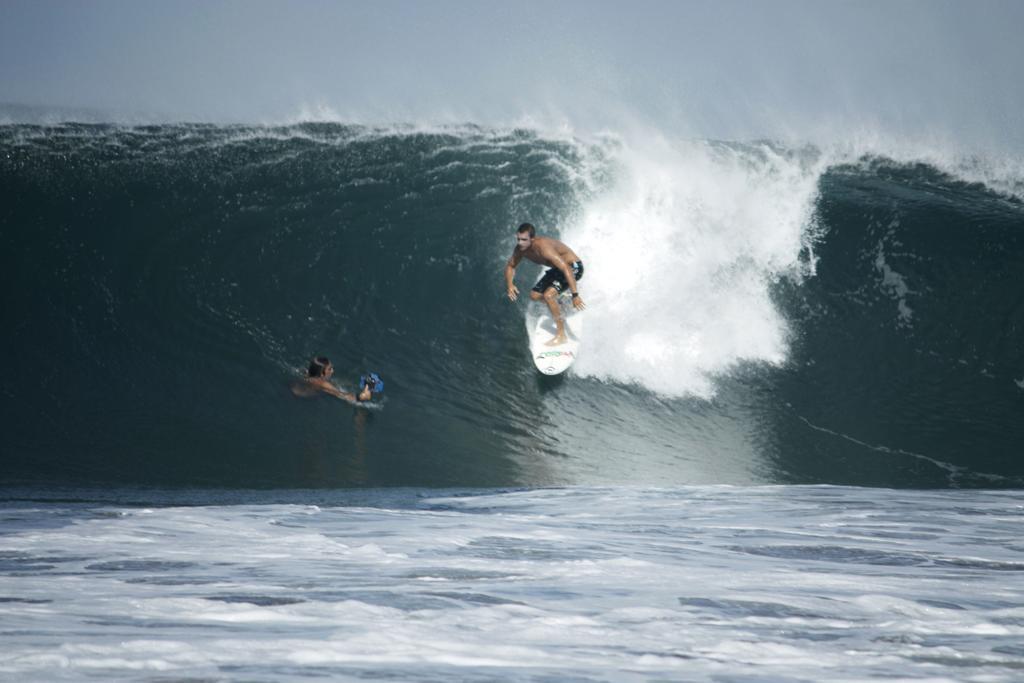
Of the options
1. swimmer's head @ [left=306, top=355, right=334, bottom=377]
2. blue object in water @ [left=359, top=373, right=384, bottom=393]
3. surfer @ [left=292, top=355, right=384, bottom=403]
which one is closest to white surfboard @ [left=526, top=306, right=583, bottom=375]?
blue object in water @ [left=359, top=373, right=384, bottom=393]

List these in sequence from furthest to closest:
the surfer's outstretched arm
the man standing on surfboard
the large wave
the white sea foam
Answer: the white sea foam < the surfer's outstretched arm < the man standing on surfboard < the large wave

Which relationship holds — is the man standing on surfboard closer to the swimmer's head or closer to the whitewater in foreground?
the swimmer's head

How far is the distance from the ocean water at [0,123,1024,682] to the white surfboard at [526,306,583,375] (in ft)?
0.58

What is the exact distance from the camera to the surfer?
7977mm

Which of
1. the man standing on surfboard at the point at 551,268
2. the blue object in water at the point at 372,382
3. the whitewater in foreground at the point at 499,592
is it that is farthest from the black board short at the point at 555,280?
the whitewater in foreground at the point at 499,592

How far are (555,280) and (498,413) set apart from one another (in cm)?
159

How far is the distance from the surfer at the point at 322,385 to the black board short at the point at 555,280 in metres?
2.03

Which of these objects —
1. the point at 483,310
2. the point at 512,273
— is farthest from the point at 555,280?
the point at 483,310

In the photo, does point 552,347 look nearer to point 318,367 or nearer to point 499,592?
point 318,367

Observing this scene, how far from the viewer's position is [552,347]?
29.0ft

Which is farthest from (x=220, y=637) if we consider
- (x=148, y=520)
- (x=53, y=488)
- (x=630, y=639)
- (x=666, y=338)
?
(x=666, y=338)

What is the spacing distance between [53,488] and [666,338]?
5.89 metres

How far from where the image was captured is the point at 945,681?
2.90 meters

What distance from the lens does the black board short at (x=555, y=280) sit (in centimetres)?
898
